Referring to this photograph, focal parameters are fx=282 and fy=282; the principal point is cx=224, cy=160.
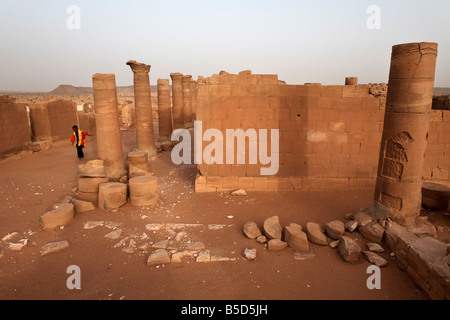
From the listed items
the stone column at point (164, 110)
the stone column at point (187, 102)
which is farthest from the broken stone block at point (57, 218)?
the stone column at point (187, 102)

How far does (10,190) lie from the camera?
8.91 metres

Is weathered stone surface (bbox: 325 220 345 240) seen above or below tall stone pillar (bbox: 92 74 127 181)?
below

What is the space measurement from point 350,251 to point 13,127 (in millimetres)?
14890

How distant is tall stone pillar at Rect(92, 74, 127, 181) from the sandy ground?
1.74 m

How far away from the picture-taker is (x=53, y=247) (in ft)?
18.6

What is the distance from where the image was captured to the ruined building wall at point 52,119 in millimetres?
15480

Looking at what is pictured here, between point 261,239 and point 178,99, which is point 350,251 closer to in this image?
point 261,239

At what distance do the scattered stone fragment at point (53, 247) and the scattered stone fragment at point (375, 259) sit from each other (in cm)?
589

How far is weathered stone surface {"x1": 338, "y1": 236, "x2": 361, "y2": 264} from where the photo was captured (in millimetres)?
5141

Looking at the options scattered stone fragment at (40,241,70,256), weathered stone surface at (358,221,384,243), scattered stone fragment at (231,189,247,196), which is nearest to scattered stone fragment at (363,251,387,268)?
weathered stone surface at (358,221,384,243)

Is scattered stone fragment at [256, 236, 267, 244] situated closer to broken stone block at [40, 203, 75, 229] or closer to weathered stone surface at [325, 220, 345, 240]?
weathered stone surface at [325, 220, 345, 240]

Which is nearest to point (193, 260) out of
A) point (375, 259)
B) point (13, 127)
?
point (375, 259)
